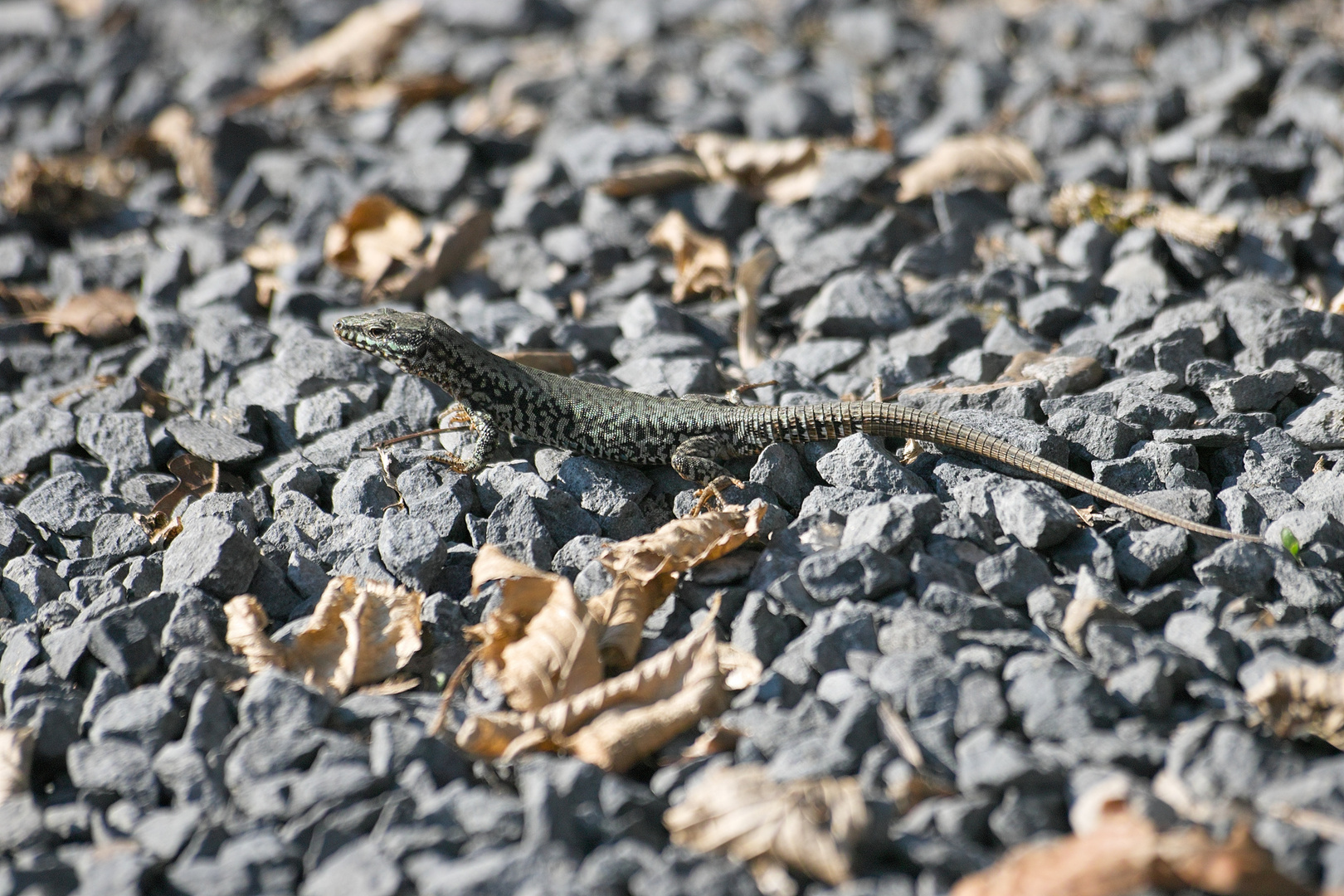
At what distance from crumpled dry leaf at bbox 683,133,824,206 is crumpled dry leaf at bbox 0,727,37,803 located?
5085mm

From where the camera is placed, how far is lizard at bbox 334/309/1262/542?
4727 millimetres

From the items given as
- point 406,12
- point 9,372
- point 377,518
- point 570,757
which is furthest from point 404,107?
point 570,757

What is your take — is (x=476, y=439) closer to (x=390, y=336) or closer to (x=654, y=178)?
(x=390, y=336)

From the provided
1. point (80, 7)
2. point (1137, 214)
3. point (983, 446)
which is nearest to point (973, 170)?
point (1137, 214)

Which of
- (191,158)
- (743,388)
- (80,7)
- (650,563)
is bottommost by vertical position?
(743,388)

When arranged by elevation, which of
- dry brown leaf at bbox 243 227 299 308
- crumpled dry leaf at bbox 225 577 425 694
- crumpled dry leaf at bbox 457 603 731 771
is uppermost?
dry brown leaf at bbox 243 227 299 308

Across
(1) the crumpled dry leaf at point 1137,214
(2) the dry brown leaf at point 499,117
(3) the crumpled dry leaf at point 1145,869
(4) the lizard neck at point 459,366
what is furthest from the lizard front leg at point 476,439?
(1) the crumpled dry leaf at point 1137,214

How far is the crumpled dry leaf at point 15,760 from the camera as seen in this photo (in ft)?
10.9

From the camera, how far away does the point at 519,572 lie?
382 centimetres

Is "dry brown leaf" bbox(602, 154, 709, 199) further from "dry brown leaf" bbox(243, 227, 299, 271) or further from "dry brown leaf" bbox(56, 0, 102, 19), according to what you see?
"dry brown leaf" bbox(56, 0, 102, 19)

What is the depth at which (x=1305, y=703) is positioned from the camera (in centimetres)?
310

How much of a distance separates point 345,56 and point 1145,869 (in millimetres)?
9148

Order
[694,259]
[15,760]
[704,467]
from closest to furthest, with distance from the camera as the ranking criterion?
[15,760]
[704,467]
[694,259]

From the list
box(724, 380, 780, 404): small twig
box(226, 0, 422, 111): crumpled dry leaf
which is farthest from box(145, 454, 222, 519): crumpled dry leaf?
box(226, 0, 422, 111): crumpled dry leaf
